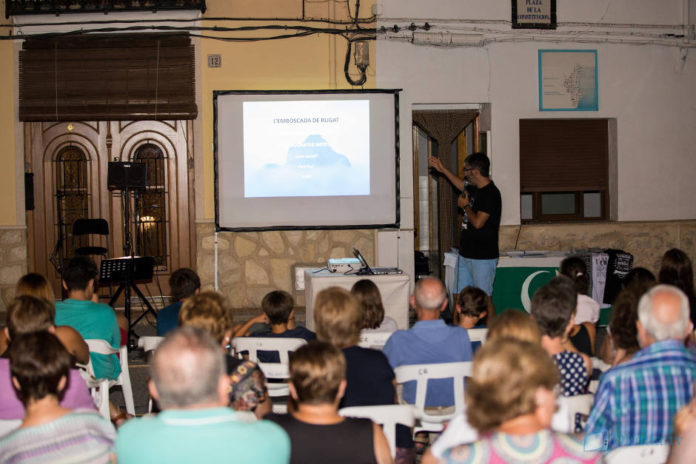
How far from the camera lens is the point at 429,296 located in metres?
3.48

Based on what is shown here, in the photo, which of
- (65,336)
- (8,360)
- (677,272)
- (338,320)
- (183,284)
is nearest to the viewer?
(8,360)

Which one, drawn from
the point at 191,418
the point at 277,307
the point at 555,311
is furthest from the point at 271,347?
the point at 191,418

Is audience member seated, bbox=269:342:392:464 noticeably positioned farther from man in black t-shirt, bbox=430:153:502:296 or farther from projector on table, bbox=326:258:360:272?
man in black t-shirt, bbox=430:153:502:296

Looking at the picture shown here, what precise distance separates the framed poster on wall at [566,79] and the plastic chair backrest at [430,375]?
5.95 m

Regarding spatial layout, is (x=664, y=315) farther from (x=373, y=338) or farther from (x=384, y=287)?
(x=384, y=287)

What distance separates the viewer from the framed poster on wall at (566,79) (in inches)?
326

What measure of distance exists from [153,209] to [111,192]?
51cm

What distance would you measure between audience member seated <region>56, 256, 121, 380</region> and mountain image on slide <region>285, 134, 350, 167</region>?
13.9 ft

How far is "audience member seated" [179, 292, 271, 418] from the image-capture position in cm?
243

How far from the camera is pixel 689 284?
3938mm

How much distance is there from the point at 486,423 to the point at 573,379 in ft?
3.83

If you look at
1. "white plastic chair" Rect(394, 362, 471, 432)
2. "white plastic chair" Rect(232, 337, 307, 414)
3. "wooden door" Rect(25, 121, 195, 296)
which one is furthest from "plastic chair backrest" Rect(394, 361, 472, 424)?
"wooden door" Rect(25, 121, 195, 296)

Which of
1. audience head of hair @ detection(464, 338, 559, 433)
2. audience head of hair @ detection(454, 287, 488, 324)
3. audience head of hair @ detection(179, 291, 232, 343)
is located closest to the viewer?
audience head of hair @ detection(464, 338, 559, 433)

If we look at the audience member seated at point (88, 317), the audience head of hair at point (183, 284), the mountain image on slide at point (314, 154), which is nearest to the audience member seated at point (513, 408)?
the audience member seated at point (88, 317)
